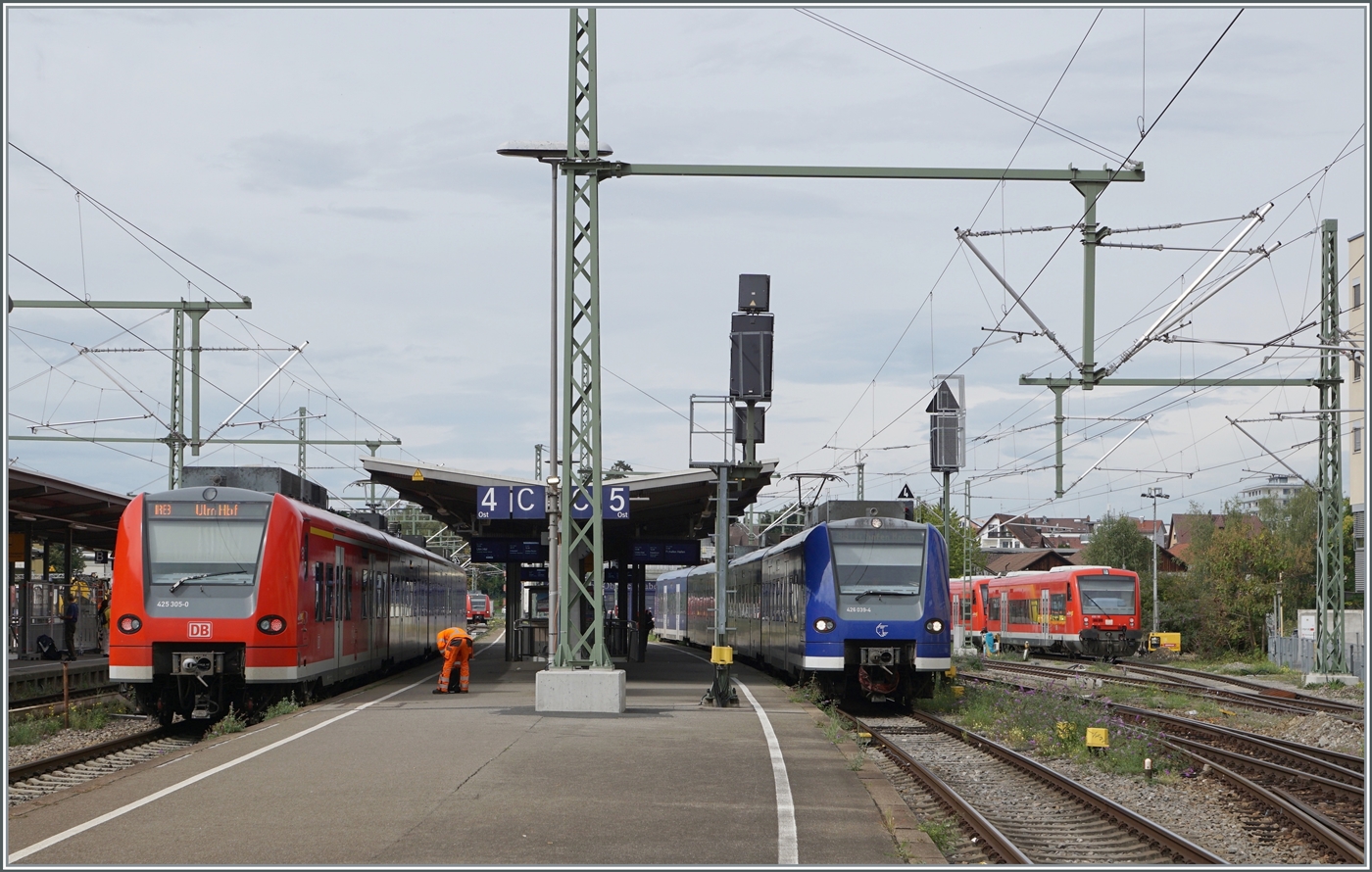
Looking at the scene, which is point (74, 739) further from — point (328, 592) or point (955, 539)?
point (955, 539)

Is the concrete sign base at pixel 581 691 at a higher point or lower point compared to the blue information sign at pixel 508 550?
lower

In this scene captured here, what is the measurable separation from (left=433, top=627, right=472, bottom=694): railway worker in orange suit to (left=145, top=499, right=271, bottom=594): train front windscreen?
4365mm

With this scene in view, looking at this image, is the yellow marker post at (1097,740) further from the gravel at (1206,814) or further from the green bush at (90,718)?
the green bush at (90,718)

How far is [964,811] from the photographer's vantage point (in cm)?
1110

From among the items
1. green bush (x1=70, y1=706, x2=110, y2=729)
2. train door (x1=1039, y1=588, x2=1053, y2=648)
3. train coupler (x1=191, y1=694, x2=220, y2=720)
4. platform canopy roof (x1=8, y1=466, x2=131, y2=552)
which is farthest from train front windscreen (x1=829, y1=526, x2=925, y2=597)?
train door (x1=1039, y1=588, x2=1053, y2=648)

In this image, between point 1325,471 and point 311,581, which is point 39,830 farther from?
point 1325,471

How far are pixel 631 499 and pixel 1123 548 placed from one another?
168 ft

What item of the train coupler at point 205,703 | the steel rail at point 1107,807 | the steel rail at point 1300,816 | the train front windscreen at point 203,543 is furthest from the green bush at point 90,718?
the steel rail at point 1300,816

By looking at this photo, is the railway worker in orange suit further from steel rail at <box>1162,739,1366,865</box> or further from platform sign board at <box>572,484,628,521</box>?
steel rail at <box>1162,739,1366,865</box>

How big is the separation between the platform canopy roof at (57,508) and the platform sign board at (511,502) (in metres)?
6.63

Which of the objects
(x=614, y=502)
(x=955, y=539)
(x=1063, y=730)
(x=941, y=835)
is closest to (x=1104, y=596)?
(x=614, y=502)

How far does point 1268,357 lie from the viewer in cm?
2452

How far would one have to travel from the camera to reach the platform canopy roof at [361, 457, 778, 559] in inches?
985

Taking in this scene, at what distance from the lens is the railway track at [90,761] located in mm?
13141
